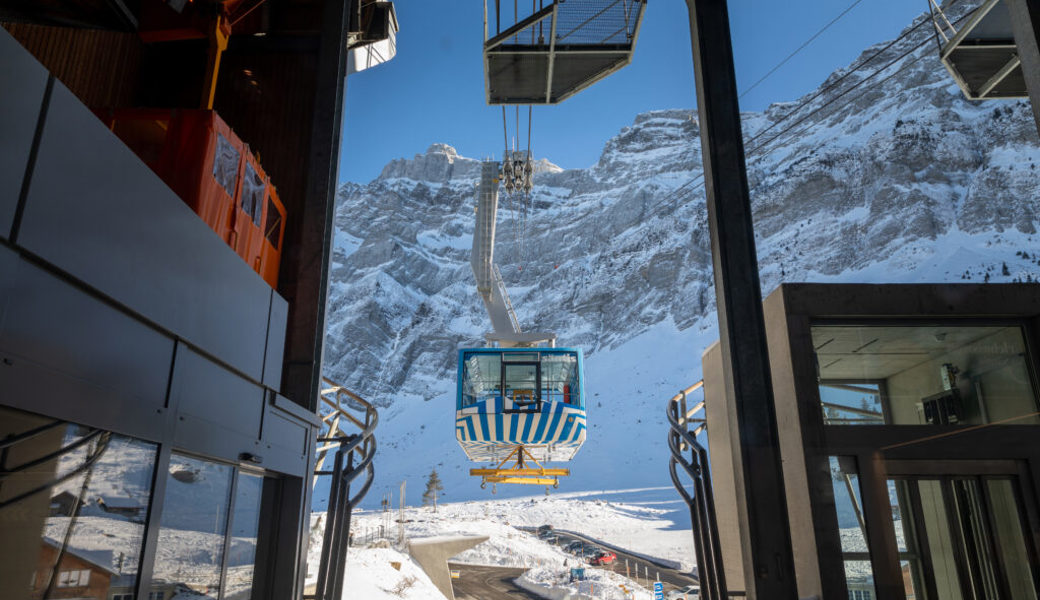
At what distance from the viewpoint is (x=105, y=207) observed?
2.39 metres

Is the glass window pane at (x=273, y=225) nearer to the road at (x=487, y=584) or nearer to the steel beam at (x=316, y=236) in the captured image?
the steel beam at (x=316, y=236)

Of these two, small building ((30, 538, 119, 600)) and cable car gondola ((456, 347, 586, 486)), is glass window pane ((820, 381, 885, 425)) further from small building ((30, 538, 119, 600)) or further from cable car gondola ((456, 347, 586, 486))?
cable car gondola ((456, 347, 586, 486))

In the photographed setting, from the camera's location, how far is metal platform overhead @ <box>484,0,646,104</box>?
5555 millimetres

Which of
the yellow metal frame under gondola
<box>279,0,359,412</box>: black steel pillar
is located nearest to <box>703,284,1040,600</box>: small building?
<box>279,0,359,412</box>: black steel pillar

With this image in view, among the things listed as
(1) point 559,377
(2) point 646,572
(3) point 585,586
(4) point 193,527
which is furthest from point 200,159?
(2) point 646,572

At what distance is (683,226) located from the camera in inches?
3957

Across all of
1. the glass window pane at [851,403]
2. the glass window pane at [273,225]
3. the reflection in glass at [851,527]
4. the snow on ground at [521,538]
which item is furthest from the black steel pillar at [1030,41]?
the snow on ground at [521,538]

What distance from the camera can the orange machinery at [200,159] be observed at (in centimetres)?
379

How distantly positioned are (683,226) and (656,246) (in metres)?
5.16

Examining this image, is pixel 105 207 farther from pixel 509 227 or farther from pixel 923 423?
pixel 509 227

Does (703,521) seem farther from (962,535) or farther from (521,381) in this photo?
(521,381)

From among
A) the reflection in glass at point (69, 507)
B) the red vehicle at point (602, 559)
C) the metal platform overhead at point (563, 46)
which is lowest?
the red vehicle at point (602, 559)

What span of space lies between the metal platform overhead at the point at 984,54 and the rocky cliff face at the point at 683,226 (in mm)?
48565

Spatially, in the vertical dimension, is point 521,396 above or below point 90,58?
below
